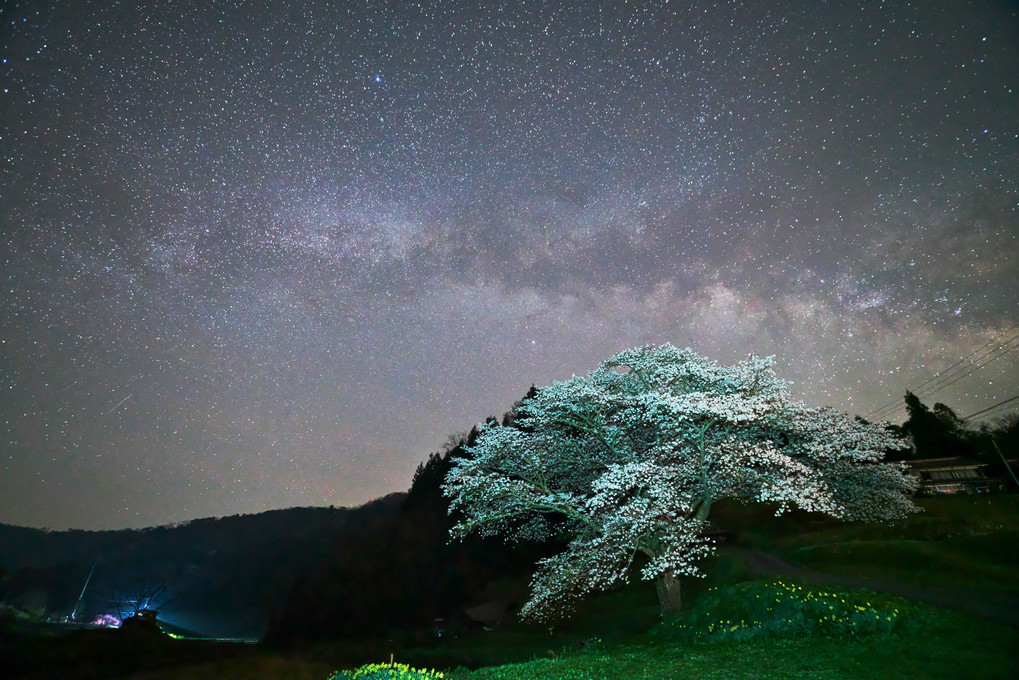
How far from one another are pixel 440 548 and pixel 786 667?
51252 millimetres

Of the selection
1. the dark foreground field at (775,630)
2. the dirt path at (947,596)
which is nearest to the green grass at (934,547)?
the dark foreground field at (775,630)

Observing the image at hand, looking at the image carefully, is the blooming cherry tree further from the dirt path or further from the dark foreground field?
the dirt path

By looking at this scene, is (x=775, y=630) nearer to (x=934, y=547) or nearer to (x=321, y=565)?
(x=934, y=547)

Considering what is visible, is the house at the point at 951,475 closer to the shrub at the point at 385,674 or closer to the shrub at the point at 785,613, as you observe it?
the shrub at the point at 785,613

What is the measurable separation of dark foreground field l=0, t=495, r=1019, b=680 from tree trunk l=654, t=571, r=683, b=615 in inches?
24.2

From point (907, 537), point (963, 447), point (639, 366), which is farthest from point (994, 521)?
point (963, 447)

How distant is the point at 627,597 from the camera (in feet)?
104

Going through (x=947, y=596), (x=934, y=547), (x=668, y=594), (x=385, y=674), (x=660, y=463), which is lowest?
(x=947, y=596)

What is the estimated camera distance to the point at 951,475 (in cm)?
5741

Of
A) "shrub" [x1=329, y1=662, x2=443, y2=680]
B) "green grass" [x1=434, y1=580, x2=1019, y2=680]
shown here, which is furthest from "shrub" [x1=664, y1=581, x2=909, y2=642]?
"shrub" [x1=329, y1=662, x2=443, y2=680]

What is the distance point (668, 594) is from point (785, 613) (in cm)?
627

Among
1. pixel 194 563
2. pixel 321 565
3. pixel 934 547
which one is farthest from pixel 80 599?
pixel 934 547

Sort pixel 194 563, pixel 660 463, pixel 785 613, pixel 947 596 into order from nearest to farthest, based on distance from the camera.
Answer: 1. pixel 785 613
2. pixel 947 596
3. pixel 660 463
4. pixel 194 563

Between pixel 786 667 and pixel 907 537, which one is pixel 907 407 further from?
pixel 786 667
